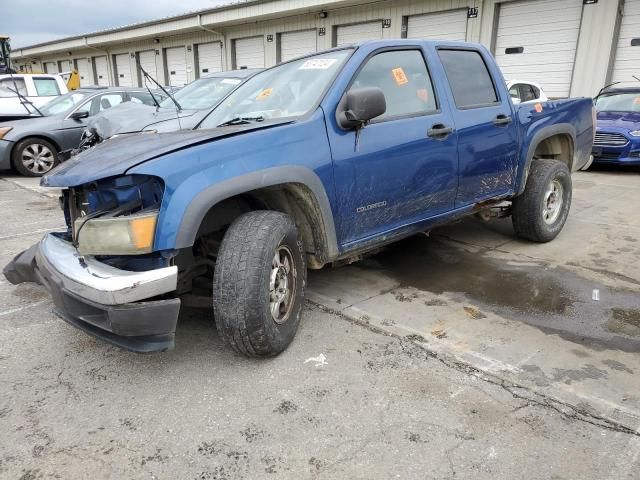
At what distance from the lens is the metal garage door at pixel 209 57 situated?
2322cm

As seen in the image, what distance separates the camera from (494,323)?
3.57m

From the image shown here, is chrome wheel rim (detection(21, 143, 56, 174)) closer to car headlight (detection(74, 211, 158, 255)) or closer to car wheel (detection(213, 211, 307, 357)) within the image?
car headlight (detection(74, 211, 158, 255))

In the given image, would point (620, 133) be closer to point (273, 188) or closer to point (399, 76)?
point (399, 76)

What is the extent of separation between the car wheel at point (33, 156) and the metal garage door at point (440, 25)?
10.5m

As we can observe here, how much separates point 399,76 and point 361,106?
0.83 metres

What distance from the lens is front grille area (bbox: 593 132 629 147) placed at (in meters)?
9.80

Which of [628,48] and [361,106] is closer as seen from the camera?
[361,106]

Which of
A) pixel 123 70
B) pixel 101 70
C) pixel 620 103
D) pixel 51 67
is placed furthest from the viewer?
pixel 51 67

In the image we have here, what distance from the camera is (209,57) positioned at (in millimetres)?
23797

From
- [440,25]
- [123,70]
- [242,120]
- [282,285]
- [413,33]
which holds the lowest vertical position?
[282,285]

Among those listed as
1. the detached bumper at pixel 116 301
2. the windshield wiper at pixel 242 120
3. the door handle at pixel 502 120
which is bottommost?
the detached bumper at pixel 116 301

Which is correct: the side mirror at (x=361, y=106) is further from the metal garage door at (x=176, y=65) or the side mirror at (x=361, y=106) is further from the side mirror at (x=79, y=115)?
the metal garage door at (x=176, y=65)

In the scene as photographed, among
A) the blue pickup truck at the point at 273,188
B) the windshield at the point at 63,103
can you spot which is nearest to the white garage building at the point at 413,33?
the windshield at the point at 63,103

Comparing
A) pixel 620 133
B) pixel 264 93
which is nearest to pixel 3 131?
pixel 264 93
